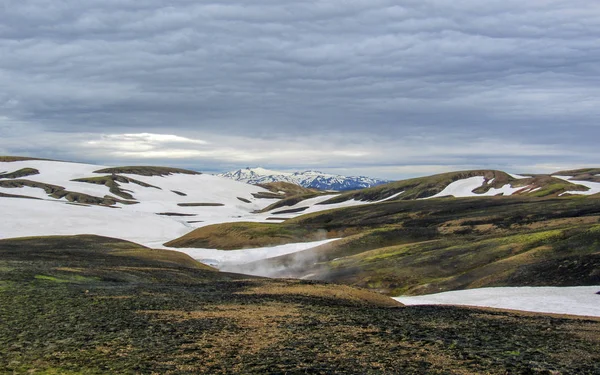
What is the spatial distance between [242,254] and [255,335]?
3263 inches

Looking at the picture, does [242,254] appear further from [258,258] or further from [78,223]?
[78,223]

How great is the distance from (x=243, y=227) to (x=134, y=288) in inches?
3624

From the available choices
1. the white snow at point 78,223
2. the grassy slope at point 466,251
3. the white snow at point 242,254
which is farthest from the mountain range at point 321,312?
the white snow at point 78,223

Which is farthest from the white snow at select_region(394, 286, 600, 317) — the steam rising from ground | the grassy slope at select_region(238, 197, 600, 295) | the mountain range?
the steam rising from ground

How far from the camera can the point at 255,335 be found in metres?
23.1

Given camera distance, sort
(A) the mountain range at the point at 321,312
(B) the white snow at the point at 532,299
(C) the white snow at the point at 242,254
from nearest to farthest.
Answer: (A) the mountain range at the point at 321,312 → (B) the white snow at the point at 532,299 → (C) the white snow at the point at 242,254

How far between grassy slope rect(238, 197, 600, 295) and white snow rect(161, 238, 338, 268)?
4.53 meters

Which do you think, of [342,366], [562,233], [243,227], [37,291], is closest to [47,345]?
[342,366]

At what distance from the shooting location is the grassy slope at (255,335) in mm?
18531

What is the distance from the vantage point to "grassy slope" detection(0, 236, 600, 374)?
730 inches

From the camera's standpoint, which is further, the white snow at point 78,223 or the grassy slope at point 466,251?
the white snow at point 78,223

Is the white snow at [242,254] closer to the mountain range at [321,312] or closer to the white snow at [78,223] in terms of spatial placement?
the mountain range at [321,312]

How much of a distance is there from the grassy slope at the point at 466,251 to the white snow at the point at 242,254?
4530mm

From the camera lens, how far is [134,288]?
37.9m
